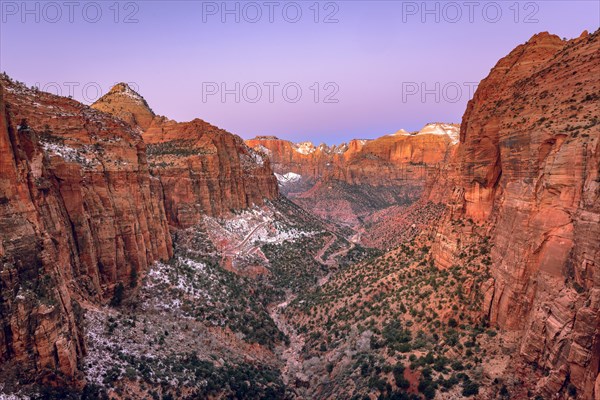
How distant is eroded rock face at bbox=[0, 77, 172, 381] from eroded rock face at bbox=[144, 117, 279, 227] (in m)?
12.0

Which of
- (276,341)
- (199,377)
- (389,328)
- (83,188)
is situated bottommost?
(276,341)

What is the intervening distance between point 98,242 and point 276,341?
74.6 feet

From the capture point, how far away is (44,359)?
19125 mm

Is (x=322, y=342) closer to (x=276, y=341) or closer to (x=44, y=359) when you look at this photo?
(x=276, y=341)

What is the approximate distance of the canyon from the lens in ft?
59.3

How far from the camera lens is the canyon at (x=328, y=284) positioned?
18.1 metres

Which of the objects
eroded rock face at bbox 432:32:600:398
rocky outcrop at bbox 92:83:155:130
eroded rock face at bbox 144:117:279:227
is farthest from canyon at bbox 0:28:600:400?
rocky outcrop at bbox 92:83:155:130

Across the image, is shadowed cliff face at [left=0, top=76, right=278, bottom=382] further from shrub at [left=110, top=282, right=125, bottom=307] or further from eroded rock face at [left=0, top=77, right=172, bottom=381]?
shrub at [left=110, top=282, right=125, bottom=307]

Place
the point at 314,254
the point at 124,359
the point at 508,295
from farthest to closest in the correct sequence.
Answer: the point at 314,254
the point at 124,359
the point at 508,295

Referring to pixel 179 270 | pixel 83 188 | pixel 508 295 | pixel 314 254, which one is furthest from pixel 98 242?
pixel 314 254

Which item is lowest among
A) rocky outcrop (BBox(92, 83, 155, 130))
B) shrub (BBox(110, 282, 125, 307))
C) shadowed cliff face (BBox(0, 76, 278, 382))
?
shrub (BBox(110, 282, 125, 307))

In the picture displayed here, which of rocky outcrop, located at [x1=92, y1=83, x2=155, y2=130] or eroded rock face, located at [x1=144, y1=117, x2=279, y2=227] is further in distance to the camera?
rocky outcrop, located at [x1=92, y1=83, x2=155, y2=130]

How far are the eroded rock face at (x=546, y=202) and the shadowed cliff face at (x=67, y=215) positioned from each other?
26714 mm

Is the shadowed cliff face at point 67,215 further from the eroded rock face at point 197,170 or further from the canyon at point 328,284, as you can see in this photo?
the eroded rock face at point 197,170
